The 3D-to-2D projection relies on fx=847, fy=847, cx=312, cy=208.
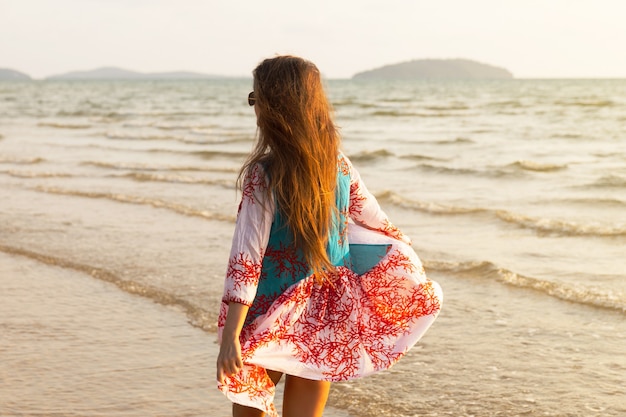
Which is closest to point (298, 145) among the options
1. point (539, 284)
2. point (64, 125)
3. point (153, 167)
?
point (539, 284)

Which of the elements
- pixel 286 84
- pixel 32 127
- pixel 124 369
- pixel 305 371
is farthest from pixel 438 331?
pixel 32 127

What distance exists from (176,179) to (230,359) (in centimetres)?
1141

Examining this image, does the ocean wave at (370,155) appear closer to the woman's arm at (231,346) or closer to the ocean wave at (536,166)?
the ocean wave at (536,166)

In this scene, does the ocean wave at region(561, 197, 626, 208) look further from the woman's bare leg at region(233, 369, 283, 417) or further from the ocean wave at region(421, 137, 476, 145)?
the ocean wave at region(421, 137, 476, 145)

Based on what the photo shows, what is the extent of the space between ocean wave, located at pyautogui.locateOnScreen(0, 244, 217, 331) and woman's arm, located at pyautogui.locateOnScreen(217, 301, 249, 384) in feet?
9.25

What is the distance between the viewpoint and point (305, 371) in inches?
104

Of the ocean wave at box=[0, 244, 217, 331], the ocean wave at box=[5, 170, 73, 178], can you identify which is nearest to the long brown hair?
the ocean wave at box=[0, 244, 217, 331]

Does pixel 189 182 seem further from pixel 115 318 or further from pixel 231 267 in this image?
pixel 231 267

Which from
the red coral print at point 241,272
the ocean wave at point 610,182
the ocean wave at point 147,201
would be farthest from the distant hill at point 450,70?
the red coral print at point 241,272

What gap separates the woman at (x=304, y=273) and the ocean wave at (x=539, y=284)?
350cm

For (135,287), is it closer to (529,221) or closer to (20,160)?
(529,221)

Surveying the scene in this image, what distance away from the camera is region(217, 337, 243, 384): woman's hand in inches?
98.3

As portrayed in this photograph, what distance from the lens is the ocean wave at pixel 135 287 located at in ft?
18.2

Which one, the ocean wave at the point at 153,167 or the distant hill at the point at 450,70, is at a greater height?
the distant hill at the point at 450,70
